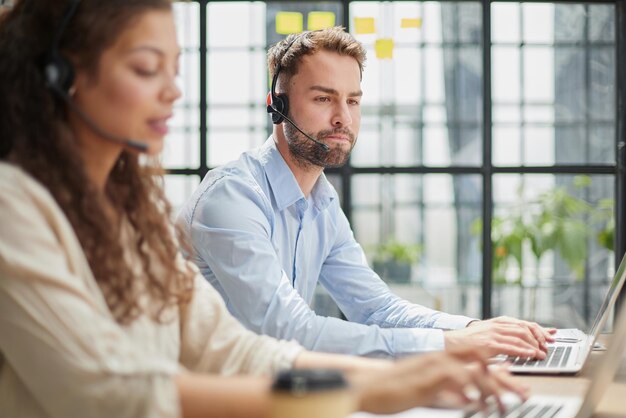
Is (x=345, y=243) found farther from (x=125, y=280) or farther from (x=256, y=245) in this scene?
(x=125, y=280)

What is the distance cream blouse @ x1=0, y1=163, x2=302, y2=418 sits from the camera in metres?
1.08

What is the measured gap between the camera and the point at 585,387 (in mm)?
1685

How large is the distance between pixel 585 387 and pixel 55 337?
1004mm

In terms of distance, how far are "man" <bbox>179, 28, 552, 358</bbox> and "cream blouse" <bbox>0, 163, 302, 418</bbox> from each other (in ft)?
2.77

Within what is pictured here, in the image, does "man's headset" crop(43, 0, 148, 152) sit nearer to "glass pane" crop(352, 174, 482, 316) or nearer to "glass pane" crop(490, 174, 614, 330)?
"glass pane" crop(352, 174, 482, 316)

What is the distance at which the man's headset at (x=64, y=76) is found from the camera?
1.27 m

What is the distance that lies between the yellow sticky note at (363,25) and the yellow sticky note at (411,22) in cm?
13

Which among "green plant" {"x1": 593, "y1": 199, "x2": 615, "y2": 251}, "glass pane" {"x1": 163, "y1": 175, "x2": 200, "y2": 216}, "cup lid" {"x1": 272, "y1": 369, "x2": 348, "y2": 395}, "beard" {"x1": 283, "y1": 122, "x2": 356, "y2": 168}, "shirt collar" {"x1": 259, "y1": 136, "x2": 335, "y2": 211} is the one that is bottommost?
"green plant" {"x1": 593, "y1": 199, "x2": 615, "y2": 251}

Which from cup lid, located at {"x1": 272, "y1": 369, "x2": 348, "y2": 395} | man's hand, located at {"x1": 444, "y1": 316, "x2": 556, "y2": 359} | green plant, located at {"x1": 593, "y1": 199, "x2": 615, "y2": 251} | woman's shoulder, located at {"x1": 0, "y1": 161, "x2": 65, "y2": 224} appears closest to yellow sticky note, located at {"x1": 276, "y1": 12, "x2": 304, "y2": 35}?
green plant, located at {"x1": 593, "y1": 199, "x2": 615, "y2": 251}

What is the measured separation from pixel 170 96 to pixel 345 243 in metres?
1.40

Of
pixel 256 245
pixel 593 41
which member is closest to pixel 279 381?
pixel 256 245

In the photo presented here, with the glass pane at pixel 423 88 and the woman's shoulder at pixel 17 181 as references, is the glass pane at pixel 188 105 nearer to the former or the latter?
the glass pane at pixel 423 88

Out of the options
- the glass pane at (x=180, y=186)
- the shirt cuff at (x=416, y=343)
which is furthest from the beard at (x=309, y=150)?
the glass pane at (x=180, y=186)

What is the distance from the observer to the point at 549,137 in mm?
3811
